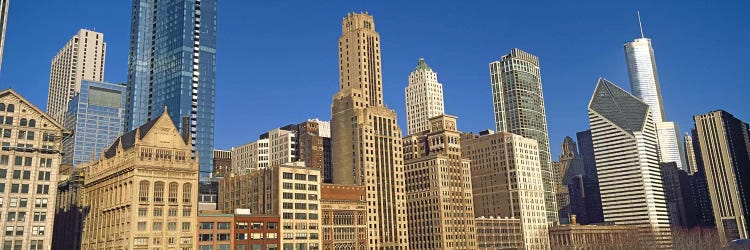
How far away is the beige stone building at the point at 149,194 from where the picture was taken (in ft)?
529

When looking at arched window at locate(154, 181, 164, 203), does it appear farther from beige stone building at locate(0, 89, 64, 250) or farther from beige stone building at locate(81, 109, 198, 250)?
beige stone building at locate(0, 89, 64, 250)

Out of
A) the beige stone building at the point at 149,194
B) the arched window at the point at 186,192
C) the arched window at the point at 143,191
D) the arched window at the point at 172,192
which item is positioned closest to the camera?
the beige stone building at the point at 149,194

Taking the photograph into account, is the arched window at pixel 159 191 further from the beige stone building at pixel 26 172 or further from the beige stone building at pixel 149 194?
the beige stone building at pixel 26 172

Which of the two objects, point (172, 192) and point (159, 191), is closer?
point (159, 191)

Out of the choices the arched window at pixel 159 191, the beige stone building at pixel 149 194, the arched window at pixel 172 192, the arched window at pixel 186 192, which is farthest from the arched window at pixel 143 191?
the arched window at pixel 186 192

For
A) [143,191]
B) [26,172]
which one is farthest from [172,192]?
[26,172]

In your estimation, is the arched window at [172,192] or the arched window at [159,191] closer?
the arched window at [159,191]

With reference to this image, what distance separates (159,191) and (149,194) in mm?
2963

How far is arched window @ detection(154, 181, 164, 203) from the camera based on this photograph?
164750 millimetres

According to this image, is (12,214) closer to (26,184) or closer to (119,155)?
(26,184)

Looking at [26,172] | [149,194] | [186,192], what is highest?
[26,172]

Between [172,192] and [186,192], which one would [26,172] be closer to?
[172,192]

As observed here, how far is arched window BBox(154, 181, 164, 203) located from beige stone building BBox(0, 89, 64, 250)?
24.4 m

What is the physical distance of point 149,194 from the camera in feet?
535
